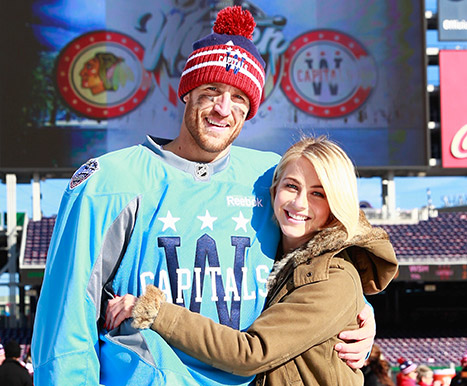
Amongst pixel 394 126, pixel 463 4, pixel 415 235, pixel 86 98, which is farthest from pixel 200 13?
pixel 415 235

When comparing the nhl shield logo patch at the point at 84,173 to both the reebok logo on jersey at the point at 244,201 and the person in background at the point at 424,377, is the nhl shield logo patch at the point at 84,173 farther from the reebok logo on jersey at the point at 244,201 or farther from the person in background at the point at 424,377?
the person in background at the point at 424,377

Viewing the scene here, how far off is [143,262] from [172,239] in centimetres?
10

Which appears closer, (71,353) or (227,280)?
(71,353)

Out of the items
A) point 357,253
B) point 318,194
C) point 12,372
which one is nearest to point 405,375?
point 12,372

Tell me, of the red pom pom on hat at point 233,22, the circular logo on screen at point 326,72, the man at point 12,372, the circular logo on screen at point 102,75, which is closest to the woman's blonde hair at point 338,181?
the red pom pom on hat at point 233,22

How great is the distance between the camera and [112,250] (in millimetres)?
1833

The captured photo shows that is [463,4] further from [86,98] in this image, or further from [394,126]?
[86,98]

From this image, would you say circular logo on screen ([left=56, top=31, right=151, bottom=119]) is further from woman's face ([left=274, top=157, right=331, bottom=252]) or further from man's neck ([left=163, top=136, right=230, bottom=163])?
woman's face ([left=274, top=157, right=331, bottom=252])

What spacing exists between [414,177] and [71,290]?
1836 centimetres

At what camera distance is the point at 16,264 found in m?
19.5

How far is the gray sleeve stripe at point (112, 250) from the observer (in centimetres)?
179

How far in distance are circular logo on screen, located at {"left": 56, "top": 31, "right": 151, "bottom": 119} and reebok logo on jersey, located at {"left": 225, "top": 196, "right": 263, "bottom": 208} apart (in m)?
15.7

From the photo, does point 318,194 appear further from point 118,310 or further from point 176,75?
point 176,75

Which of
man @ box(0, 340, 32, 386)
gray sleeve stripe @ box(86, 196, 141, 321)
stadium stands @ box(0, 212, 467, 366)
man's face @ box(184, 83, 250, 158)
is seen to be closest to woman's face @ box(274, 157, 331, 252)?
man's face @ box(184, 83, 250, 158)
